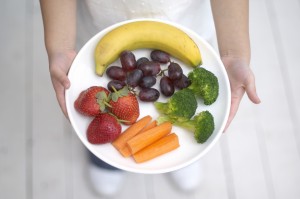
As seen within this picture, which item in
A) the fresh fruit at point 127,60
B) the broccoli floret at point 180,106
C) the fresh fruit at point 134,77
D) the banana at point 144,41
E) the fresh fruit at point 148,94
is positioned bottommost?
the broccoli floret at point 180,106

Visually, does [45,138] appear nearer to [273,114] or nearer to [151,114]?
[151,114]

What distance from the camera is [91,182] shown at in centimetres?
136

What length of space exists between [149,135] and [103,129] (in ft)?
0.37

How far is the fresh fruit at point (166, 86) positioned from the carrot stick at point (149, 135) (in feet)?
0.23

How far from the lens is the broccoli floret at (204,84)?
0.83 meters

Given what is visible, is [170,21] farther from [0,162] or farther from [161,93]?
[0,162]

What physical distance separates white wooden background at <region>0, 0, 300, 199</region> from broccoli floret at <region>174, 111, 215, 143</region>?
590 mm

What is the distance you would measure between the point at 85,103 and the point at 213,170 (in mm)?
765

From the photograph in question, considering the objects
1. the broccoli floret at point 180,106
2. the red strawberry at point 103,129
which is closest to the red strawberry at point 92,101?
the red strawberry at point 103,129

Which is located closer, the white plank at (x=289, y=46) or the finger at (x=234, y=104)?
the finger at (x=234, y=104)

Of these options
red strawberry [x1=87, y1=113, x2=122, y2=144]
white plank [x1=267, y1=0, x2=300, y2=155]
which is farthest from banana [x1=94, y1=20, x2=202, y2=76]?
white plank [x1=267, y1=0, x2=300, y2=155]

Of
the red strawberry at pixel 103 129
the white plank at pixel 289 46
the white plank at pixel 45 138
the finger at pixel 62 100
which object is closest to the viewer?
the red strawberry at pixel 103 129

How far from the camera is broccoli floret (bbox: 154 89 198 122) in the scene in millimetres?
818

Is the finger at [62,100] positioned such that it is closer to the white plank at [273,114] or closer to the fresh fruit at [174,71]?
the fresh fruit at [174,71]
